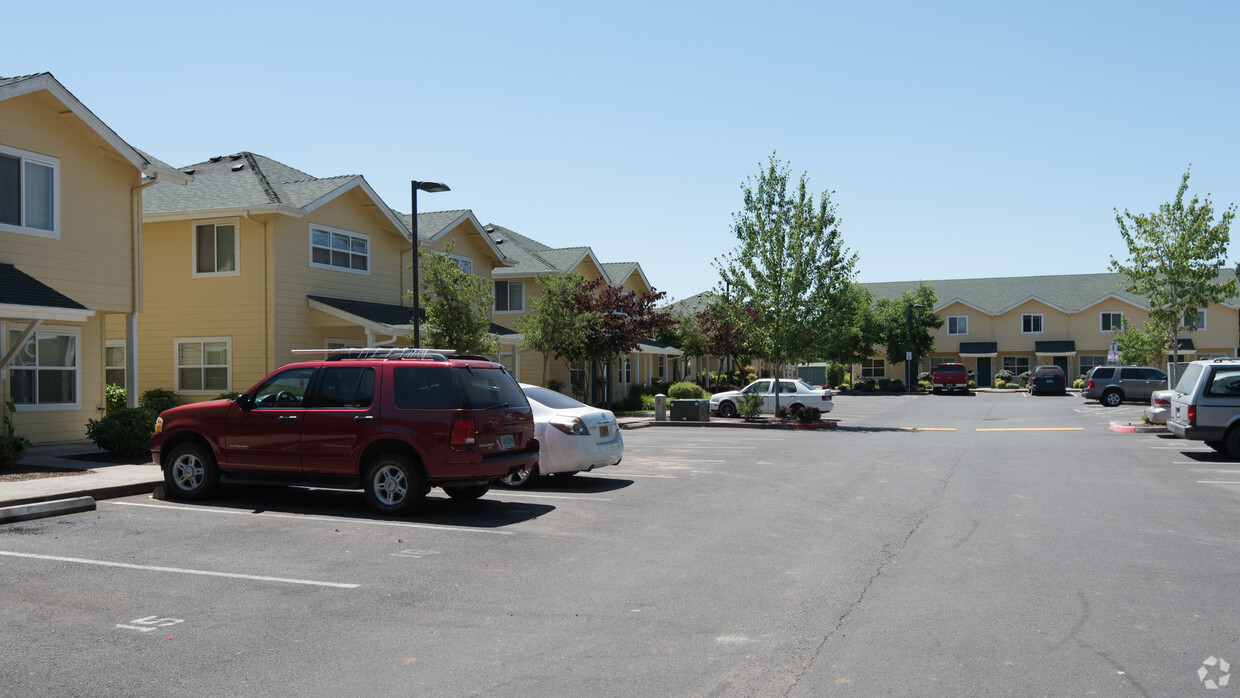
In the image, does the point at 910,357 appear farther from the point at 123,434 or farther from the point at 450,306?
the point at 123,434

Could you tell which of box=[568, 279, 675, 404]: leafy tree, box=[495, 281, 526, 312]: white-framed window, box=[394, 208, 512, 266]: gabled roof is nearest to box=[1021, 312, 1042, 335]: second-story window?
box=[568, 279, 675, 404]: leafy tree

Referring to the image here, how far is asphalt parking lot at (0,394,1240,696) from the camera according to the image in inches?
211

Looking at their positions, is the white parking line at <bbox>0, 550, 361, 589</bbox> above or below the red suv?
below

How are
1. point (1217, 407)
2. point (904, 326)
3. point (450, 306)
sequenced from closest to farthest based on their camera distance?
point (1217, 407)
point (450, 306)
point (904, 326)

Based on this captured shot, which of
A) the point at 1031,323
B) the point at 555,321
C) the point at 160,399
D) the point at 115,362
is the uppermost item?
the point at 1031,323

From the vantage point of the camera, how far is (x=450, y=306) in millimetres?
21438

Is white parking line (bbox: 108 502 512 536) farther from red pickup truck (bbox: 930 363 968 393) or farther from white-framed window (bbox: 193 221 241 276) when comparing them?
red pickup truck (bbox: 930 363 968 393)

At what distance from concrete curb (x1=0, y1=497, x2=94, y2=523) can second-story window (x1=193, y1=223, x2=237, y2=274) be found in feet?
43.1

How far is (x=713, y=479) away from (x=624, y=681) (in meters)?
9.54

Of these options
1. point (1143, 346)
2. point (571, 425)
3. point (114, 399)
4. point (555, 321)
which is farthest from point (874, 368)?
point (571, 425)

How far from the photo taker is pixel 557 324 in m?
27.8

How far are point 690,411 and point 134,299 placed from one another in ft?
54.1

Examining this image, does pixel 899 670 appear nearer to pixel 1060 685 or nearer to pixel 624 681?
pixel 1060 685

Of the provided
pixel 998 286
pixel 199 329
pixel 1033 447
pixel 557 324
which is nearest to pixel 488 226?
pixel 557 324
